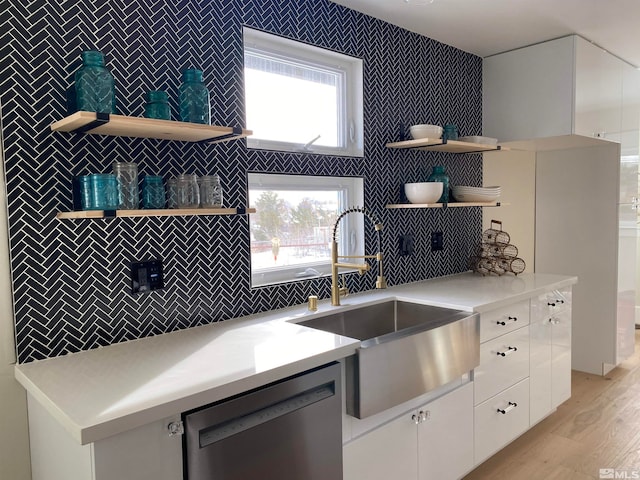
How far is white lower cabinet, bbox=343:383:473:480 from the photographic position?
1.71 metres

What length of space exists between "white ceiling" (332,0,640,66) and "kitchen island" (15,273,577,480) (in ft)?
5.46

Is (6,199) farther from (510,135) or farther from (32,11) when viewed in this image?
(510,135)

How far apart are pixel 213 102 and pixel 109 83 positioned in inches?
19.0

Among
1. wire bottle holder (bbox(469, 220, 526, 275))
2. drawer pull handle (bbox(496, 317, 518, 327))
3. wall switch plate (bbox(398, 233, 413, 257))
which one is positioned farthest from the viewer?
wire bottle holder (bbox(469, 220, 526, 275))

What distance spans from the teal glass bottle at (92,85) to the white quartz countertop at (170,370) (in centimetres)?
78

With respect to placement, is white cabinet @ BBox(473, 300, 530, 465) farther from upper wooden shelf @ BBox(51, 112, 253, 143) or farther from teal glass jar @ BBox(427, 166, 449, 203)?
upper wooden shelf @ BBox(51, 112, 253, 143)

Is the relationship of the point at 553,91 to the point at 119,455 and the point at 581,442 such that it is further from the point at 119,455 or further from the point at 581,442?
the point at 119,455

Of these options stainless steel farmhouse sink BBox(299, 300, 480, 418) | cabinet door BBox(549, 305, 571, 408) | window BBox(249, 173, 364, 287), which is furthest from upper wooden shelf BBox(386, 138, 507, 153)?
cabinet door BBox(549, 305, 571, 408)

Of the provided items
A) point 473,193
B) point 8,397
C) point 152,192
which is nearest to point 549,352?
point 473,193

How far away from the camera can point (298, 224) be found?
2.36 meters

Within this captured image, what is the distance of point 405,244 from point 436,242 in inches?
12.5

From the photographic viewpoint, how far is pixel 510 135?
3137 mm

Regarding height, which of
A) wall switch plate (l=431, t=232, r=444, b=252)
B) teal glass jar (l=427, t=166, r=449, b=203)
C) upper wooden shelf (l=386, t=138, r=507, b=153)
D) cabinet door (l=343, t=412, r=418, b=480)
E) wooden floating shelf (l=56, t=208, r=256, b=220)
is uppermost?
upper wooden shelf (l=386, t=138, r=507, b=153)

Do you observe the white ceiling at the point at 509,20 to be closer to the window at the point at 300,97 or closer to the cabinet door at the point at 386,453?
the window at the point at 300,97
